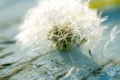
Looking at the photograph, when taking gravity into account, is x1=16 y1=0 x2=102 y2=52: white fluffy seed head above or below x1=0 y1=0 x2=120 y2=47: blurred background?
below

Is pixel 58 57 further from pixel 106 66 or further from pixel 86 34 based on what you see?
pixel 106 66

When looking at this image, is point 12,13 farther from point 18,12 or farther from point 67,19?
point 67,19

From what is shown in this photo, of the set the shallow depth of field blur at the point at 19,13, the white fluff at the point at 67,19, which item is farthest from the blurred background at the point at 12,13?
the white fluff at the point at 67,19

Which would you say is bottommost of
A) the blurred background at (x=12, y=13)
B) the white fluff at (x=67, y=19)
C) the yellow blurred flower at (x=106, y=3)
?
the white fluff at (x=67, y=19)

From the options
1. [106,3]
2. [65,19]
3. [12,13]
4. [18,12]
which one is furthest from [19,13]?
[65,19]

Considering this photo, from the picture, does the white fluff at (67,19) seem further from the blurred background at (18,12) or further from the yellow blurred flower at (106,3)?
the yellow blurred flower at (106,3)

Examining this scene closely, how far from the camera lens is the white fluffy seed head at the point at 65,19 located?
28.9ft

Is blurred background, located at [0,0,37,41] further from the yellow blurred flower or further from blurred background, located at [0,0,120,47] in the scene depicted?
the yellow blurred flower

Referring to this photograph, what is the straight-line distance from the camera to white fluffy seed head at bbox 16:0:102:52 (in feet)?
28.9

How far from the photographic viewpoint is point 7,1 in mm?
17750

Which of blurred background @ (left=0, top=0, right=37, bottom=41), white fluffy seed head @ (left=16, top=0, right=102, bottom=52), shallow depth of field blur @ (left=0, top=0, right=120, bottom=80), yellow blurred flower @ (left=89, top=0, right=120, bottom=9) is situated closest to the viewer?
white fluffy seed head @ (left=16, top=0, right=102, bottom=52)

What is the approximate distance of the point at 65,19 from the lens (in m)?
8.82

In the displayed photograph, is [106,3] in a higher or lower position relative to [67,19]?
higher

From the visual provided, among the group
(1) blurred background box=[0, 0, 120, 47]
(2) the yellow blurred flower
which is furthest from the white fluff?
(2) the yellow blurred flower
